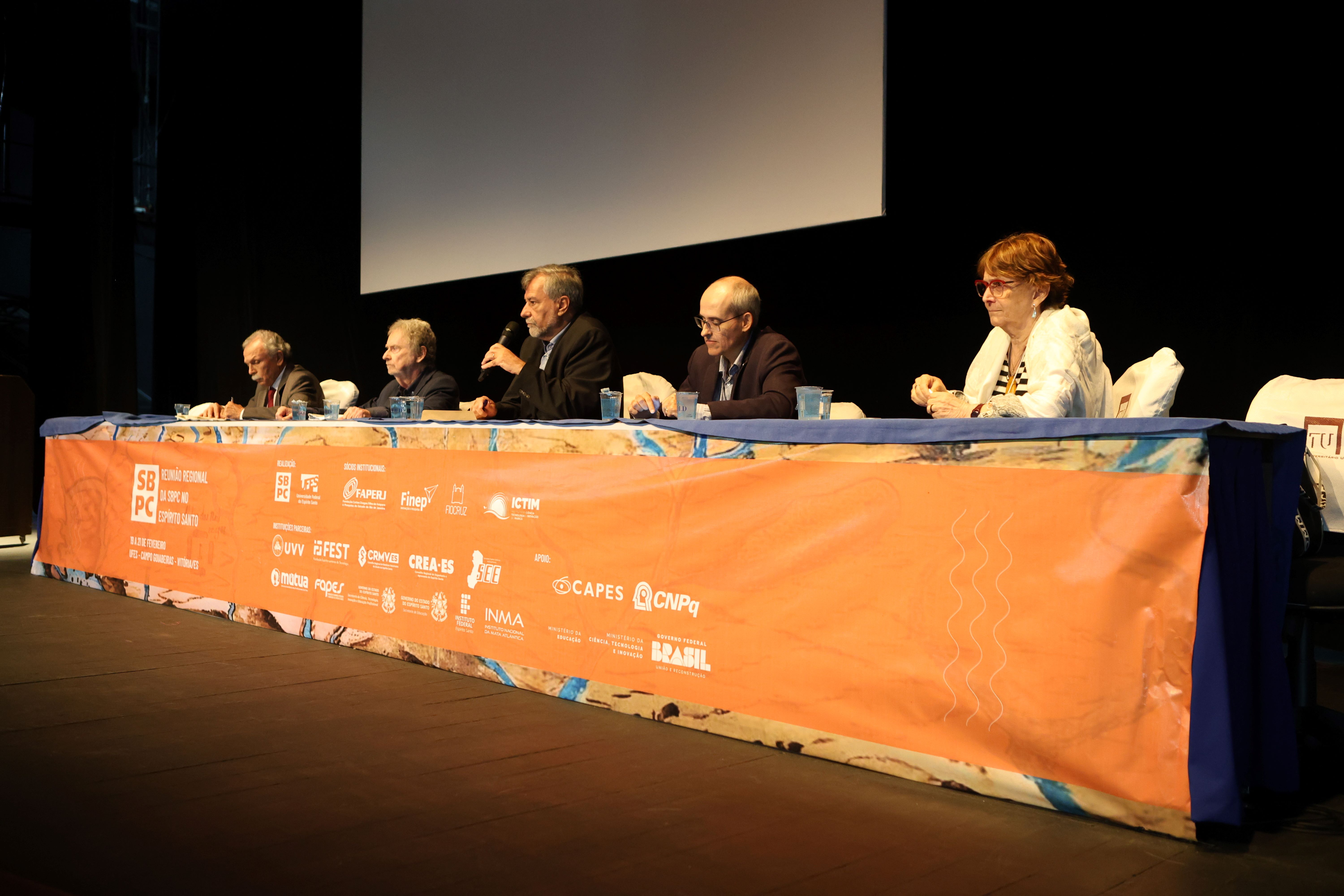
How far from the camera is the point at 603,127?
4.98 m

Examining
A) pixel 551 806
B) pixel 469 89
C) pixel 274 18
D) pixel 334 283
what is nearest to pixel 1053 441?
pixel 551 806

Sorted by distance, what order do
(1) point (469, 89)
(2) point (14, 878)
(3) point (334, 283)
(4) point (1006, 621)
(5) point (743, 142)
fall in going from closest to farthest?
(2) point (14, 878), (4) point (1006, 621), (5) point (743, 142), (1) point (469, 89), (3) point (334, 283)

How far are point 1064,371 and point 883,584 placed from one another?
25.0 inches

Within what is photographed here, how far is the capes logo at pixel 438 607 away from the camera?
2.78 meters

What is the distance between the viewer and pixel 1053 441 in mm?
1749

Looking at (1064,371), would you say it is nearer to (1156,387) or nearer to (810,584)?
(1156,387)

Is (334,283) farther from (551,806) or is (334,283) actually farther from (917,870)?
(917,870)

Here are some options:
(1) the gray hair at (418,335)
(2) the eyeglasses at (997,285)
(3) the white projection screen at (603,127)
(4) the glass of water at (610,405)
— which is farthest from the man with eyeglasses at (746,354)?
(1) the gray hair at (418,335)

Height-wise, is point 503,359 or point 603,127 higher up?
point 603,127

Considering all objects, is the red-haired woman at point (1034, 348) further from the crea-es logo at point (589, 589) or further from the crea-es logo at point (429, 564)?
the crea-es logo at point (429, 564)

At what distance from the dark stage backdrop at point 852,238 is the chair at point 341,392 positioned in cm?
95

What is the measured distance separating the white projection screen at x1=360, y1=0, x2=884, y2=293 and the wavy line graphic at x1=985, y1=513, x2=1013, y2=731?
245 centimetres

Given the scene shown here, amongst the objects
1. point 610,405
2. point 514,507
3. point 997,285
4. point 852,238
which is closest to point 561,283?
point 610,405

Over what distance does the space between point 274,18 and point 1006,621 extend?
678 centimetres
